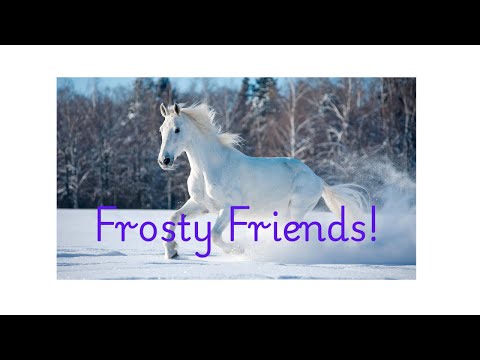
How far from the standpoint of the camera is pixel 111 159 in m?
18.7

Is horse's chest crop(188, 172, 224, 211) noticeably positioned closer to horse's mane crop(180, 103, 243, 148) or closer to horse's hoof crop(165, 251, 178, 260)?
horse's mane crop(180, 103, 243, 148)

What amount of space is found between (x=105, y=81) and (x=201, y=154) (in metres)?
14.2

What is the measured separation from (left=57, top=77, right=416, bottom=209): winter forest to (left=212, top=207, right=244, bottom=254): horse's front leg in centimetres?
1095

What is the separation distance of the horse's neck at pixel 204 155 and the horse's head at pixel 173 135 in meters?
0.15

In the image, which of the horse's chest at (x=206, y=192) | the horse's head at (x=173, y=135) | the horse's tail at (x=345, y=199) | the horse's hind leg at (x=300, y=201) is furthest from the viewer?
the horse's tail at (x=345, y=199)

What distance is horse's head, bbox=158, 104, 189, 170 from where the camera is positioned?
19.9 feet

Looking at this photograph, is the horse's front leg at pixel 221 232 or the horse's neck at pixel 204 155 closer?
the horse's front leg at pixel 221 232

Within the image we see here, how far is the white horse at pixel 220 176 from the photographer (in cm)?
624

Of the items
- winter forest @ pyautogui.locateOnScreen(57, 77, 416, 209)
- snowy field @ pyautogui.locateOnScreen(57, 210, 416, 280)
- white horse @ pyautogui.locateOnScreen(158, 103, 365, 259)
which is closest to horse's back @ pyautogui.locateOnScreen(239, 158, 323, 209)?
white horse @ pyautogui.locateOnScreen(158, 103, 365, 259)

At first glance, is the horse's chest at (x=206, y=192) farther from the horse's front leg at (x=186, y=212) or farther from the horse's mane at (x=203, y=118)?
the horse's mane at (x=203, y=118)

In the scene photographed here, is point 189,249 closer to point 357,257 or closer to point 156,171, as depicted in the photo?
point 357,257

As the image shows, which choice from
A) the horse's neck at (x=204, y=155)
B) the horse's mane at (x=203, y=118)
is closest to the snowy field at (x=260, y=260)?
the horse's neck at (x=204, y=155)

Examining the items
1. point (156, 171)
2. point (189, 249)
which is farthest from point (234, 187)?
point (156, 171)

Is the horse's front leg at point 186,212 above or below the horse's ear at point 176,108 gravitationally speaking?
below
